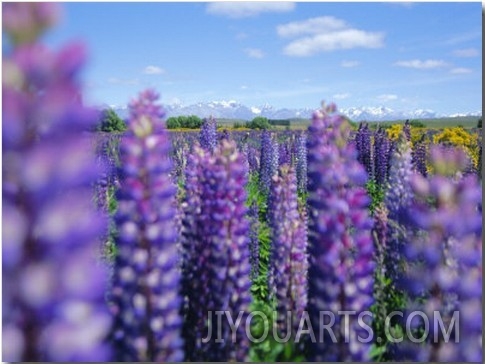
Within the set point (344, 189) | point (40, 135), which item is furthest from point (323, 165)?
point (40, 135)

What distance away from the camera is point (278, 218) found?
434 cm

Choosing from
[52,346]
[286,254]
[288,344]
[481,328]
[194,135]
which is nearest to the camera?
[52,346]

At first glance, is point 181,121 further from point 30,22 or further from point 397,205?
point 30,22

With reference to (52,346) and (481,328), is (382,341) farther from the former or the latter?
(52,346)

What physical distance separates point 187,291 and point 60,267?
173 centimetres

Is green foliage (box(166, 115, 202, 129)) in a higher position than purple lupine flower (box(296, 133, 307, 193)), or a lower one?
higher

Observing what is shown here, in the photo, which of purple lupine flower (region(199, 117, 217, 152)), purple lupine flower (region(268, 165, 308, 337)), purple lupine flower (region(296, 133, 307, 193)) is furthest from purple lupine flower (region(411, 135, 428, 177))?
purple lupine flower (region(268, 165, 308, 337))

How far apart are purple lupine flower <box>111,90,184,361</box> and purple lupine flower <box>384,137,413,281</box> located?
2.06 m

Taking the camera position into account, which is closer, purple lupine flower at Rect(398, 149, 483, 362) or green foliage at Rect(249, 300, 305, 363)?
purple lupine flower at Rect(398, 149, 483, 362)

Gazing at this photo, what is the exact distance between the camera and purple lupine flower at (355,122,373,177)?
10624mm

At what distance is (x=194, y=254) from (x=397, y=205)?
195 centimetres

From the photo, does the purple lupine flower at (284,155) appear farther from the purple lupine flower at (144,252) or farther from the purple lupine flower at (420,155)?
the purple lupine flower at (144,252)

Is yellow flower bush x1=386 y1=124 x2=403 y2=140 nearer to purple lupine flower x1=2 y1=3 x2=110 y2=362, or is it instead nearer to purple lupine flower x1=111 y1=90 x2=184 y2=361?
purple lupine flower x1=111 y1=90 x2=184 y2=361

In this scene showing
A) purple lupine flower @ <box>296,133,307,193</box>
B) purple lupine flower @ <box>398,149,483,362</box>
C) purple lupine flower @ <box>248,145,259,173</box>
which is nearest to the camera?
purple lupine flower @ <box>398,149,483,362</box>
